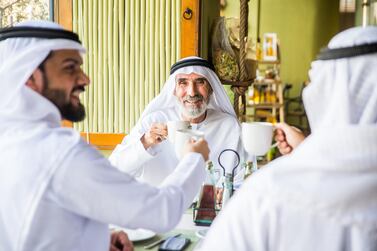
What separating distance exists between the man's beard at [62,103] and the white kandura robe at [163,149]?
95 cm

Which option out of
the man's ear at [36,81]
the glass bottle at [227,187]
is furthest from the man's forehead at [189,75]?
the man's ear at [36,81]

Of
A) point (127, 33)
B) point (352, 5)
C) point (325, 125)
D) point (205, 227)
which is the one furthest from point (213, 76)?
point (352, 5)

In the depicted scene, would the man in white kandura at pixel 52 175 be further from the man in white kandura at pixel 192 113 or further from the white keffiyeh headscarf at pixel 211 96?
the white keffiyeh headscarf at pixel 211 96

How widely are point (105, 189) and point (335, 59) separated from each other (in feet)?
2.36

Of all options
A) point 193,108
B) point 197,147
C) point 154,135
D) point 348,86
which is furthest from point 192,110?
point 348,86

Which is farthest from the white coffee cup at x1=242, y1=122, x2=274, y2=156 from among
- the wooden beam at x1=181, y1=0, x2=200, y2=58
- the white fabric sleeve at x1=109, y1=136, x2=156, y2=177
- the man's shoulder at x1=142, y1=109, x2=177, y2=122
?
the wooden beam at x1=181, y1=0, x2=200, y2=58

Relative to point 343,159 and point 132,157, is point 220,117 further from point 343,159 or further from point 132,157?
point 343,159

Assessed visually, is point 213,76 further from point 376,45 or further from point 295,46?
point 295,46

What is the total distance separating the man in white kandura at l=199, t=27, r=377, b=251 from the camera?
0.82m

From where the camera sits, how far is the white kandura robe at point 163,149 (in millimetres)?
2416

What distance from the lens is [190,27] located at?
2.91m

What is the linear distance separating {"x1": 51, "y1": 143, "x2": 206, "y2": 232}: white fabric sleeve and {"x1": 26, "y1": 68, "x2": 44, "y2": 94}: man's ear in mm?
280

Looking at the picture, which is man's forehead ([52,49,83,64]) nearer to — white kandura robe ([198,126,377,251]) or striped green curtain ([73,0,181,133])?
white kandura robe ([198,126,377,251])

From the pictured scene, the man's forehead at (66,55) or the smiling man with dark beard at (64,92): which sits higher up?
the man's forehead at (66,55)
